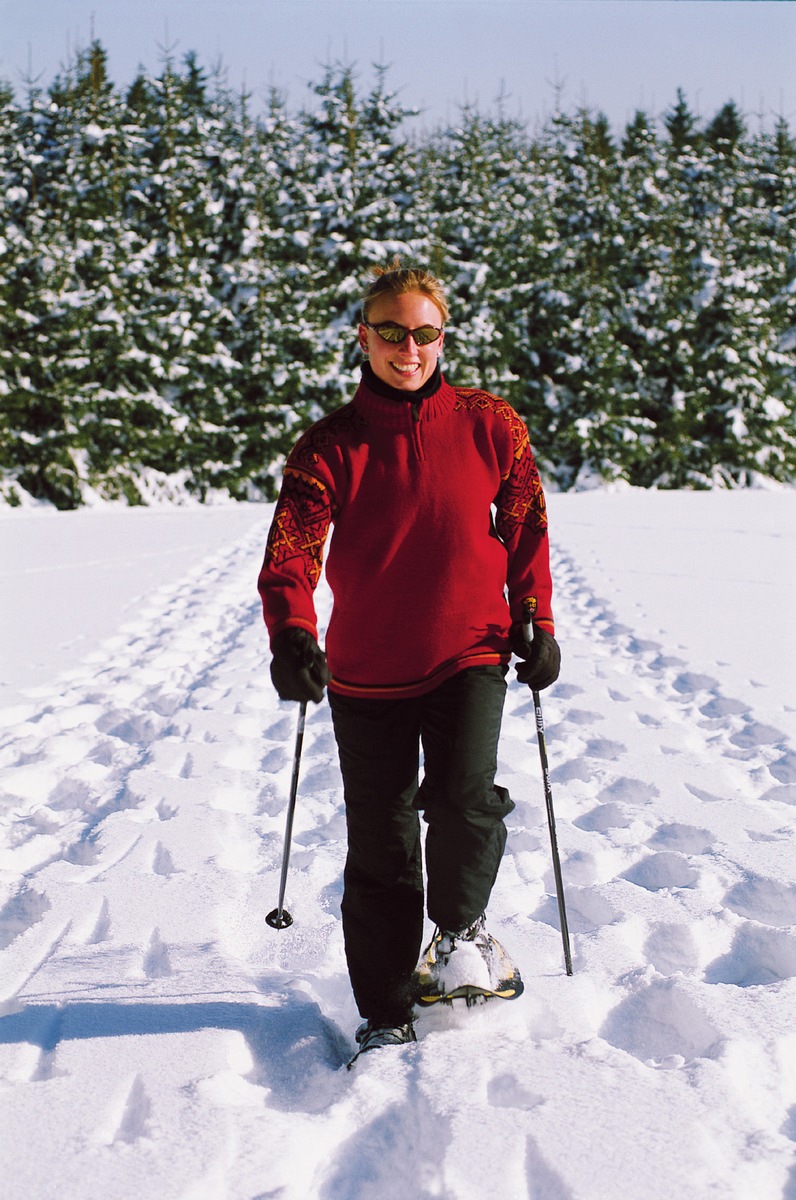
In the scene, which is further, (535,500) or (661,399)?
(661,399)

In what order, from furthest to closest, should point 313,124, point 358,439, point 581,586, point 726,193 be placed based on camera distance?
point 726,193 < point 313,124 < point 581,586 < point 358,439

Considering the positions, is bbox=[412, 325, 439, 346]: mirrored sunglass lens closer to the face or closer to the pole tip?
the face

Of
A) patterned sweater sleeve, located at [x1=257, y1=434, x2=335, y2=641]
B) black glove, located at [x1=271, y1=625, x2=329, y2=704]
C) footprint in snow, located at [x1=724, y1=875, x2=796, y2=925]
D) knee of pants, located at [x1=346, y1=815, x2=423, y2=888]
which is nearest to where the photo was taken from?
black glove, located at [x1=271, y1=625, x2=329, y2=704]

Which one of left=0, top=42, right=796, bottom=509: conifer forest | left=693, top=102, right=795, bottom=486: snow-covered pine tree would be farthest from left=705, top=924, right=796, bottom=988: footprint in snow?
left=693, top=102, right=795, bottom=486: snow-covered pine tree

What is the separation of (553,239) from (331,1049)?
29.0m

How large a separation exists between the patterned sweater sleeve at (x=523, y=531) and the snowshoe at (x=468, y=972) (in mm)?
804

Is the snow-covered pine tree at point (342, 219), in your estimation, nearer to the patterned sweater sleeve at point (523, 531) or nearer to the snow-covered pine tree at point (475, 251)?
the snow-covered pine tree at point (475, 251)

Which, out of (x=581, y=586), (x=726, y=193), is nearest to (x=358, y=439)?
(x=581, y=586)

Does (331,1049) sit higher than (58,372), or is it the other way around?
(58,372)

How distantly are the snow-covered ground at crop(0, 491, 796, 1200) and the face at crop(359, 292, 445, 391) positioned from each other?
1.55 metres

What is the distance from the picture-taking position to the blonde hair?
2322 mm

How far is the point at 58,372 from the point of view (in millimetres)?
21875

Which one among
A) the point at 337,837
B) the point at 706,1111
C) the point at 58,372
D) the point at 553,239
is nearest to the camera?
the point at 706,1111

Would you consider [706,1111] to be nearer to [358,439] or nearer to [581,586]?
[358,439]
